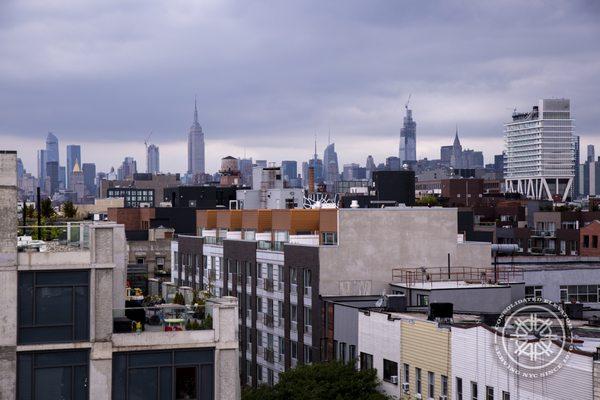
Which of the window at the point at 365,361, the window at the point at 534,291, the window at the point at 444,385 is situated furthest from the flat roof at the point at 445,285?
the window at the point at 444,385

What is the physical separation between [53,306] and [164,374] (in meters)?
3.98

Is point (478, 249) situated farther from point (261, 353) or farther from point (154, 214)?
point (154, 214)

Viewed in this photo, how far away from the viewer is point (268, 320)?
267ft

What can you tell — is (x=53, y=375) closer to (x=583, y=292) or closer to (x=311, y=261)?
(x=311, y=261)

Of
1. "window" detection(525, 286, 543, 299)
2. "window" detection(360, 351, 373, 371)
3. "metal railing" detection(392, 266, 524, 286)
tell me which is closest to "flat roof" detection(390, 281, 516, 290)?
"metal railing" detection(392, 266, 524, 286)

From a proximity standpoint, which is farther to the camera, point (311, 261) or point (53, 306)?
point (311, 261)

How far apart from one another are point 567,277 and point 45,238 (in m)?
45.6

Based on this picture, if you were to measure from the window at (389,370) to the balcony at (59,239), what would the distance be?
18.9 meters

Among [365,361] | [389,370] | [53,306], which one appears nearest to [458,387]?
[389,370]

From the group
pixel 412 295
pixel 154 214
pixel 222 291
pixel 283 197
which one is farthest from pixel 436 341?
pixel 154 214

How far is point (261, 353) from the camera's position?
8206cm

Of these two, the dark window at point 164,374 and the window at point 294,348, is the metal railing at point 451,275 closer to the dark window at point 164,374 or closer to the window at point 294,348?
the window at point 294,348

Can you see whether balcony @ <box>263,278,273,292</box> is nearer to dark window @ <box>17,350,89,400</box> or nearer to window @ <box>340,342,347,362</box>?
window @ <box>340,342,347,362</box>

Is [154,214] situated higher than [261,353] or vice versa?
[154,214]
